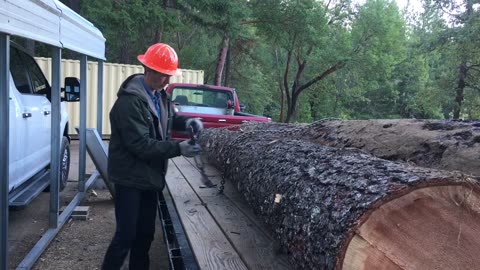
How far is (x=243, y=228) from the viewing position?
390 centimetres

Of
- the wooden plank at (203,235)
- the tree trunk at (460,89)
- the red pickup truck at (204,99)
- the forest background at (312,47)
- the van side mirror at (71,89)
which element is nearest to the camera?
the wooden plank at (203,235)

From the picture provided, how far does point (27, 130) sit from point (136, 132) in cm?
245

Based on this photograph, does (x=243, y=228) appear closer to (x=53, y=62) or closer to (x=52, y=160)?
(x=52, y=160)

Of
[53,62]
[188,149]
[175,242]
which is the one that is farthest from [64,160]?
[188,149]

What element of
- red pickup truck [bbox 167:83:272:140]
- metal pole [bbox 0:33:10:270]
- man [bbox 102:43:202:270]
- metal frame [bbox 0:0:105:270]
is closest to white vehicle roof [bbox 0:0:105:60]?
metal frame [bbox 0:0:105:270]

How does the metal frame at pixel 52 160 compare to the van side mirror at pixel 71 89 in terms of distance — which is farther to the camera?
the van side mirror at pixel 71 89

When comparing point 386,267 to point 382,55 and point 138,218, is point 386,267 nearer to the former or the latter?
point 138,218

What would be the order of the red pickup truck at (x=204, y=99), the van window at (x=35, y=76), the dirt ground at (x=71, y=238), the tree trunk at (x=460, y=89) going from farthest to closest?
the tree trunk at (x=460, y=89) < the red pickup truck at (x=204, y=99) < the van window at (x=35, y=76) < the dirt ground at (x=71, y=238)

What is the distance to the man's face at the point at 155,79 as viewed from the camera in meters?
3.44

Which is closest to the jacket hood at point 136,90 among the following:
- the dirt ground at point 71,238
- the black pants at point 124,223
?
the black pants at point 124,223

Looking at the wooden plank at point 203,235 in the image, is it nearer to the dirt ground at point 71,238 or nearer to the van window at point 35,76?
the dirt ground at point 71,238

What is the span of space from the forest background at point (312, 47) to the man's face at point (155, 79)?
11.1m

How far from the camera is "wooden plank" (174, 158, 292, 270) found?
3.23 m

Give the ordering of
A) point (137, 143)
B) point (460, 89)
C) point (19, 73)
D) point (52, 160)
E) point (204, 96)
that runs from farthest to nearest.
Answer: point (460, 89)
point (204, 96)
point (19, 73)
point (52, 160)
point (137, 143)
